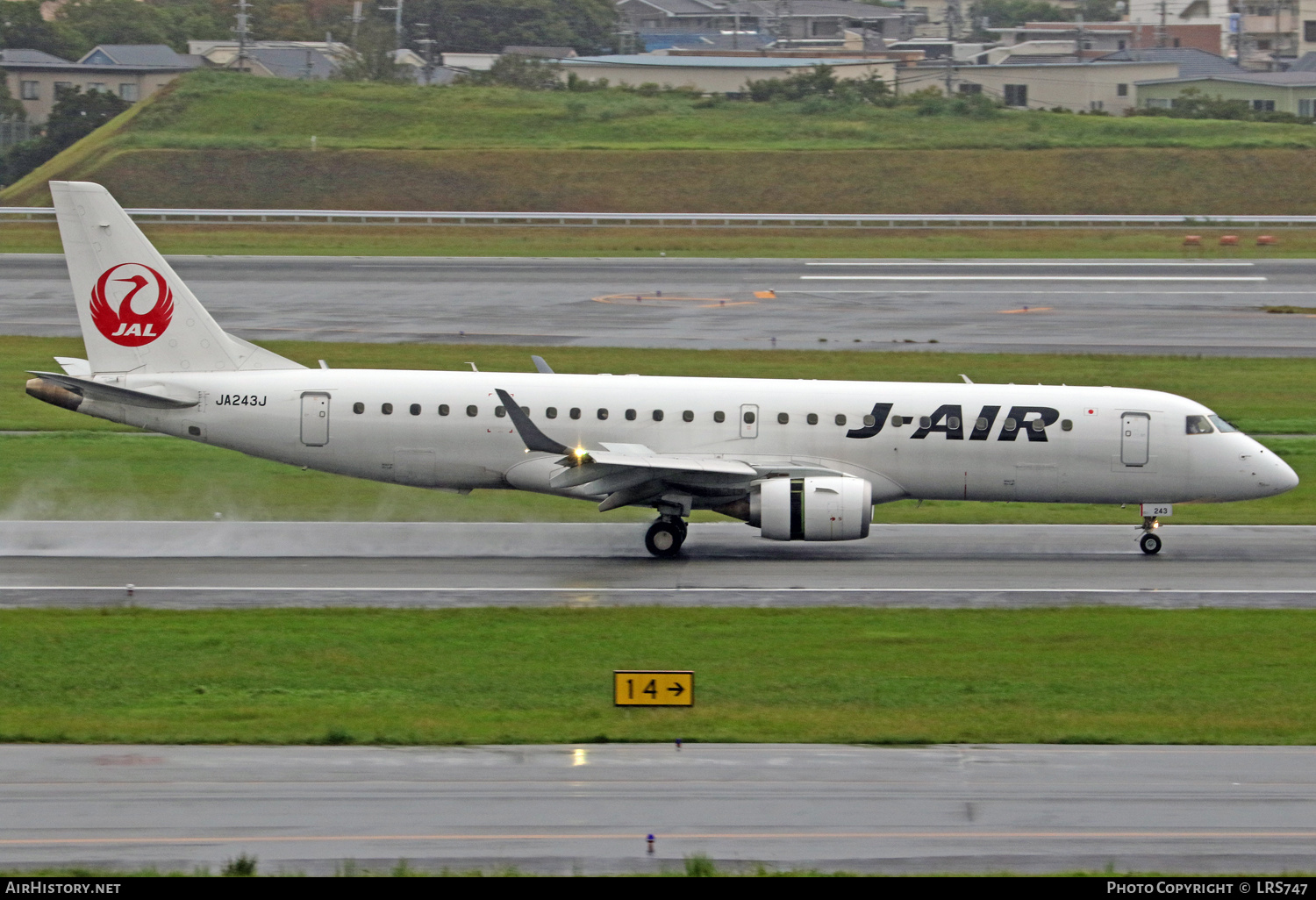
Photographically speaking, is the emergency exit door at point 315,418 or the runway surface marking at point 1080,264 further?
the runway surface marking at point 1080,264

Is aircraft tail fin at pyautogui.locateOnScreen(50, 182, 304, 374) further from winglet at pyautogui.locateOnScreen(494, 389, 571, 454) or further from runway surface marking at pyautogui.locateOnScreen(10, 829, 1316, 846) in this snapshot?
runway surface marking at pyautogui.locateOnScreen(10, 829, 1316, 846)

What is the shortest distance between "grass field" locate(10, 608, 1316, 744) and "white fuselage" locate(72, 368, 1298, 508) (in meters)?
5.69

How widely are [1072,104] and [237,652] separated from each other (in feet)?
463

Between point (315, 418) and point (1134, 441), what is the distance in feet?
56.8

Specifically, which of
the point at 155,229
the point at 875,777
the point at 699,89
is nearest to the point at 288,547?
the point at 875,777

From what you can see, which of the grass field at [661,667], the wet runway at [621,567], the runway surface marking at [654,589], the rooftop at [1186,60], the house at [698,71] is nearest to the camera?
the grass field at [661,667]

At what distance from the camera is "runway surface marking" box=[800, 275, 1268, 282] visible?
75.4 meters

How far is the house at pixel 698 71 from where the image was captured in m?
151

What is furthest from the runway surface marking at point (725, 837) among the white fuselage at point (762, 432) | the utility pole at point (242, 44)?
the utility pole at point (242, 44)

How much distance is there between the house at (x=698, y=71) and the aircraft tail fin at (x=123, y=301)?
116m

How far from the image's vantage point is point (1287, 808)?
56.2ft

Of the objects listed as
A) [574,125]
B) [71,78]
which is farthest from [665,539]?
[71,78]

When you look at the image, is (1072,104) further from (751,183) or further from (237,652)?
(237,652)

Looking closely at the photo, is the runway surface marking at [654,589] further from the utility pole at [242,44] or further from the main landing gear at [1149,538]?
the utility pole at [242,44]
